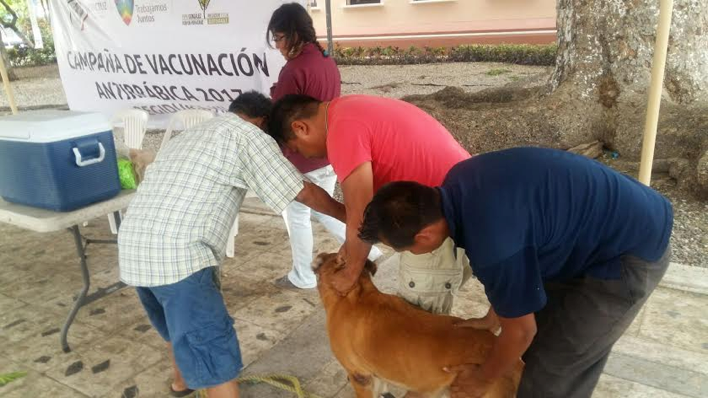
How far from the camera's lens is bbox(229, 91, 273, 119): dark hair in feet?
7.88

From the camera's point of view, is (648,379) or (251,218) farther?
(251,218)

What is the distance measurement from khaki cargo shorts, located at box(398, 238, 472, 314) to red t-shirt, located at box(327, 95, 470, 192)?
35 centimetres

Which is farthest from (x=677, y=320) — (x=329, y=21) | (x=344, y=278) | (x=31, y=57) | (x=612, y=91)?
(x=31, y=57)

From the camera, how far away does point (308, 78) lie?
3.29 metres

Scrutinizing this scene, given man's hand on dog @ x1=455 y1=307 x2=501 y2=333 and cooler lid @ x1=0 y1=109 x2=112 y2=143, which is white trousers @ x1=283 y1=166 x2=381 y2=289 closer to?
cooler lid @ x1=0 y1=109 x2=112 y2=143

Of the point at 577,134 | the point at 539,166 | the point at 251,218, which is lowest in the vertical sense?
the point at 251,218

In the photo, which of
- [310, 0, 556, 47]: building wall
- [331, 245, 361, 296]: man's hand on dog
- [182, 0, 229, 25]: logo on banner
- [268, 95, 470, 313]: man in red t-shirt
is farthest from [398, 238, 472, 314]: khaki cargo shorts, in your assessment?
[310, 0, 556, 47]: building wall

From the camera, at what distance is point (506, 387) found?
6.30 ft

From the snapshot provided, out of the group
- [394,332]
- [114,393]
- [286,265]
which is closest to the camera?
[394,332]

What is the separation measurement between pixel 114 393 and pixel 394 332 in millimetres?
1768

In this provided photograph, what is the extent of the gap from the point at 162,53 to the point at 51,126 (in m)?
3.13

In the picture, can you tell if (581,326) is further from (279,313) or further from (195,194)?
(279,313)

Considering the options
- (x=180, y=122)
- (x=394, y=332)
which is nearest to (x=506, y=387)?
(x=394, y=332)

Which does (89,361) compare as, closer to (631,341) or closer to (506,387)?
(506,387)
